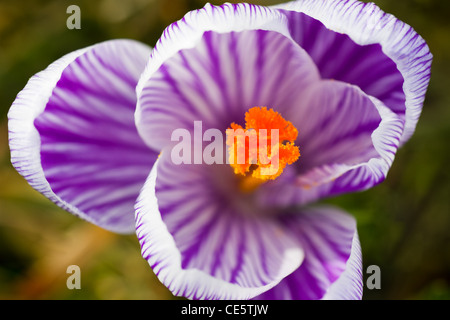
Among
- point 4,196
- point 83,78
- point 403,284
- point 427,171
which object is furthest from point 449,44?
point 4,196

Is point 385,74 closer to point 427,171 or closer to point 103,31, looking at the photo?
point 427,171
